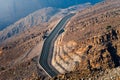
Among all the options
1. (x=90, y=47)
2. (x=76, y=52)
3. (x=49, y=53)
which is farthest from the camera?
(x=49, y=53)

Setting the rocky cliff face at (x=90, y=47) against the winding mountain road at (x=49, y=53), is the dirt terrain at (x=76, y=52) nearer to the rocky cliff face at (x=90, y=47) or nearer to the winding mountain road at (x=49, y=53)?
the rocky cliff face at (x=90, y=47)

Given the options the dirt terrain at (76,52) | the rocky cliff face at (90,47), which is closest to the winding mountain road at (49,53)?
the dirt terrain at (76,52)

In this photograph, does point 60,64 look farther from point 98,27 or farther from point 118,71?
point 118,71

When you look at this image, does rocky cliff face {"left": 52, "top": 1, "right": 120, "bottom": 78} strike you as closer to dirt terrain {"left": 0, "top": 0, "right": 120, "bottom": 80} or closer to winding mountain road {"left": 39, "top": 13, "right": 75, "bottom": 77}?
dirt terrain {"left": 0, "top": 0, "right": 120, "bottom": 80}

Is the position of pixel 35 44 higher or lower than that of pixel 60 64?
lower

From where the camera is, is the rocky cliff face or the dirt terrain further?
the rocky cliff face

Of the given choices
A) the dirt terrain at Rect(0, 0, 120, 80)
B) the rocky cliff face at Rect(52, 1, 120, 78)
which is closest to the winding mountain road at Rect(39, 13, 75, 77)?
the dirt terrain at Rect(0, 0, 120, 80)

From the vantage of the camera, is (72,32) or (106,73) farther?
(72,32)

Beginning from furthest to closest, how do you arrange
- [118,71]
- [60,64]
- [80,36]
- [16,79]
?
[80,36], [60,64], [16,79], [118,71]

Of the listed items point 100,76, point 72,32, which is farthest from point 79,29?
point 100,76

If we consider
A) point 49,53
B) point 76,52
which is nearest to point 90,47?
point 76,52

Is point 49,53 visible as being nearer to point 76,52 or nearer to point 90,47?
point 76,52
